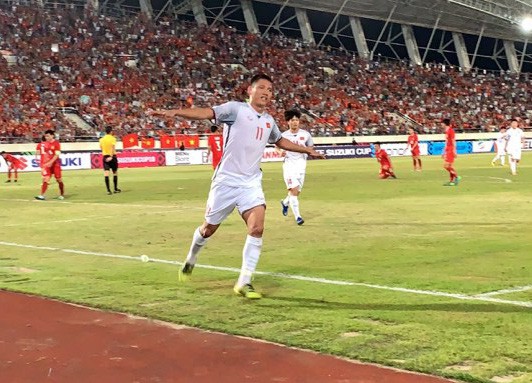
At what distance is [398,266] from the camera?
945 cm

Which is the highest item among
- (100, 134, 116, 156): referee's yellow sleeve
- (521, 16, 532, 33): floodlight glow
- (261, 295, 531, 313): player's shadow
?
(521, 16, 532, 33): floodlight glow

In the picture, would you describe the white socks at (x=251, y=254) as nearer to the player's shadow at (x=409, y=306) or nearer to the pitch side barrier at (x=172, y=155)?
the player's shadow at (x=409, y=306)

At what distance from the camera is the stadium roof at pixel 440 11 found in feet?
235

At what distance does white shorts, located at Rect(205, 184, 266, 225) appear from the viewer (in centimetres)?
803

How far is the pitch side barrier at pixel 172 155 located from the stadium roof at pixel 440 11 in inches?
635

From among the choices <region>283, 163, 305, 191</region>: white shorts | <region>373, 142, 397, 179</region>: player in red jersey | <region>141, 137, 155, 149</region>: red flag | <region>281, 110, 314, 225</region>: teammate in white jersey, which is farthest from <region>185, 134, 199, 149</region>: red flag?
<region>283, 163, 305, 191</region>: white shorts

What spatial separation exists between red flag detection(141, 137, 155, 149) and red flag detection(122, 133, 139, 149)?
526mm

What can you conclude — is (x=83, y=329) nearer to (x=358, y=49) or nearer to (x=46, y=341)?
(x=46, y=341)

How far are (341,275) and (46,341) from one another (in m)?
3.96

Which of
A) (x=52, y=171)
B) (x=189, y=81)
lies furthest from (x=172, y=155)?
(x=52, y=171)

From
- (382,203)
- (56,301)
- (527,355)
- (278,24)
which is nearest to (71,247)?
(56,301)

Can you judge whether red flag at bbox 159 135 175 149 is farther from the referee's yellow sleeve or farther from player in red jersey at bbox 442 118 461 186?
player in red jersey at bbox 442 118 461 186

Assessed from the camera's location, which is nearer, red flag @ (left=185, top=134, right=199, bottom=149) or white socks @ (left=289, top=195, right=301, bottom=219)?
white socks @ (left=289, top=195, right=301, bottom=219)

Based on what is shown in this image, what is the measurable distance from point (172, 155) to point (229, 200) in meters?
42.6
